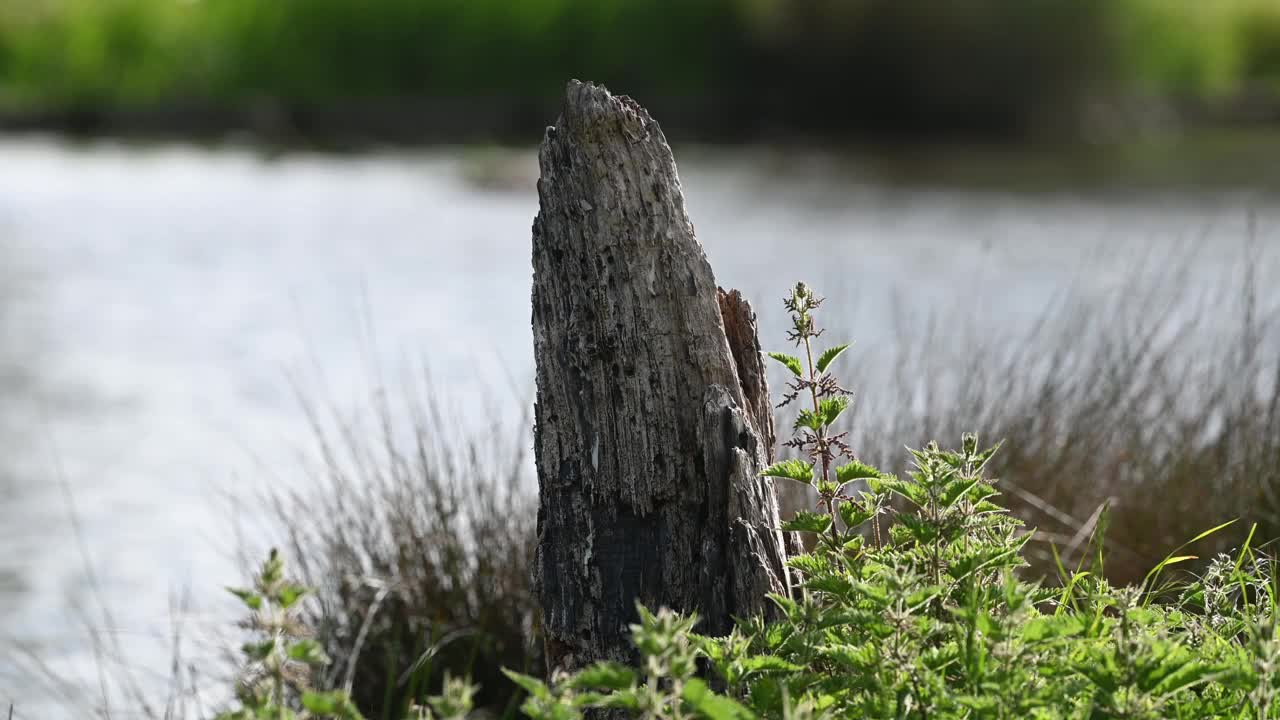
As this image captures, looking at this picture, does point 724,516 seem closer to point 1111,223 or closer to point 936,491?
point 936,491

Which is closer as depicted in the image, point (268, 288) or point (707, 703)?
point (707, 703)

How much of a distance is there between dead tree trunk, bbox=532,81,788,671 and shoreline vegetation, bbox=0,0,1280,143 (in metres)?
23.5

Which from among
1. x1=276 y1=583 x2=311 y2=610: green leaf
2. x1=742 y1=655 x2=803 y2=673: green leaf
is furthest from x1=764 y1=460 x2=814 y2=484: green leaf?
x1=276 y1=583 x2=311 y2=610: green leaf

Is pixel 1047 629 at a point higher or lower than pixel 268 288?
higher

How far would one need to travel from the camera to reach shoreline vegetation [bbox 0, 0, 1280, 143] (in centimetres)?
2641

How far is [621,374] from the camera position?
95.0 inches

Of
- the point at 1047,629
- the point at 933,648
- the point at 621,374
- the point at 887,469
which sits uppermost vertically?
the point at 621,374

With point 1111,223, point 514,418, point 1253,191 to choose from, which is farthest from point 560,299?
point 1253,191

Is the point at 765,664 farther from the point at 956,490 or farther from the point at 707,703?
the point at 956,490

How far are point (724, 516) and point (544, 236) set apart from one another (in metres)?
0.58

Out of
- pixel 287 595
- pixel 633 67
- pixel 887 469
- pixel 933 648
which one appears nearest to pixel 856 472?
pixel 933 648

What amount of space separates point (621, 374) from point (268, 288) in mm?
9971

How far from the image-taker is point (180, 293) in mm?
11875

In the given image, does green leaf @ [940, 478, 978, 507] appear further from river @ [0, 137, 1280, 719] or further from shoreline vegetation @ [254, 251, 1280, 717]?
river @ [0, 137, 1280, 719]
